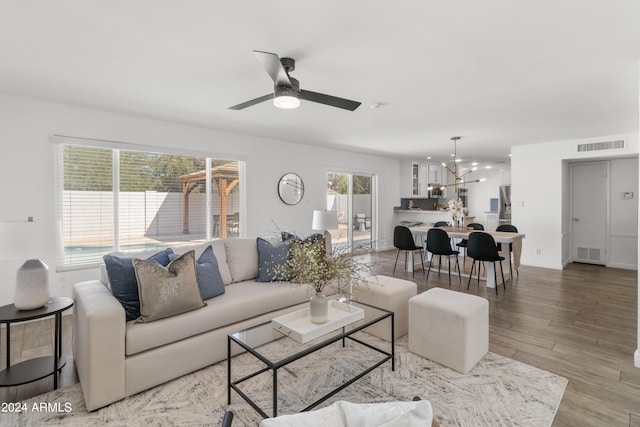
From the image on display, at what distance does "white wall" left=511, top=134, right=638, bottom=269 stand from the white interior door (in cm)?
22

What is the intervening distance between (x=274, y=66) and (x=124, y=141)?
2.98 meters

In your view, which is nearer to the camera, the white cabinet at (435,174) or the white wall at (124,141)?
the white wall at (124,141)

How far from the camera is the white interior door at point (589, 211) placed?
241 inches

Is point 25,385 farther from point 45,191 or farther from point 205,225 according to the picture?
point 205,225

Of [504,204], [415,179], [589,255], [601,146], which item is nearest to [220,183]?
[415,179]

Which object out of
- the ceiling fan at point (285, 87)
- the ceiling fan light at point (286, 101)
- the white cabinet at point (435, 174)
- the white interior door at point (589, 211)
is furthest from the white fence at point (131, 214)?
the white interior door at point (589, 211)

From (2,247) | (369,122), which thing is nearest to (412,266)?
(369,122)

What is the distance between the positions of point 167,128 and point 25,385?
3.27 meters

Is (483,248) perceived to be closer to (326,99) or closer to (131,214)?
(326,99)

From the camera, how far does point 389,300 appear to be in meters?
3.00

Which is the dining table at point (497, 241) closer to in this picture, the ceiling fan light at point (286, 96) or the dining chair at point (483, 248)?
the dining chair at point (483, 248)

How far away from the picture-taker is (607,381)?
2.32 metres

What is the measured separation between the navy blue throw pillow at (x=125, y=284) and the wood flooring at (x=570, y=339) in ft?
2.29

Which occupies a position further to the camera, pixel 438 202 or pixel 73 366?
pixel 438 202
